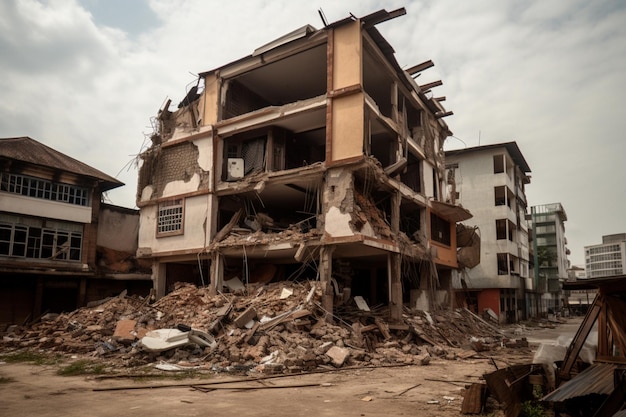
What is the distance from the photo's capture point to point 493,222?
36125 millimetres

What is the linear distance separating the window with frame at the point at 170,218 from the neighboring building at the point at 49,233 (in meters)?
6.23

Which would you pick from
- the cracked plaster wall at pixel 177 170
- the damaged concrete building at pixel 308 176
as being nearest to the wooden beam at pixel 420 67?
the damaged concrete building at pixel 308 176

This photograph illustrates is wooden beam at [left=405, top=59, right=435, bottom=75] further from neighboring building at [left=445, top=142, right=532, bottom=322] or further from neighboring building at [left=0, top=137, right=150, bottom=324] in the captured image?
neighboring building at [left=0, top=137, right=150, bottom=324]

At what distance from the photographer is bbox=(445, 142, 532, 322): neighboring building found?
34938mm

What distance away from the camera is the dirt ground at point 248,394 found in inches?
309

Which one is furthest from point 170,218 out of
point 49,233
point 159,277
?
point 49,233

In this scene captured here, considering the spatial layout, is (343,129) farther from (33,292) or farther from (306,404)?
(33,292)

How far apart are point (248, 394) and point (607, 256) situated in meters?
122

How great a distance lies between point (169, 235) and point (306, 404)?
576 inches

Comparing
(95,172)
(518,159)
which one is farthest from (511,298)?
(95,172)

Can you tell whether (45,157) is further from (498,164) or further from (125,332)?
(498,164)

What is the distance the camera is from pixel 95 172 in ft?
88.2

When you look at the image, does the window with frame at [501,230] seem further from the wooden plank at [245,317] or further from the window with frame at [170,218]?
the wooden plank at [245,317]

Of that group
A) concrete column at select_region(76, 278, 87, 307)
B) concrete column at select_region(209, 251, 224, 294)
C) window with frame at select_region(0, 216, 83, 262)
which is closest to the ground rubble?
concrete column at select_region(209, 251, 224, 294)
